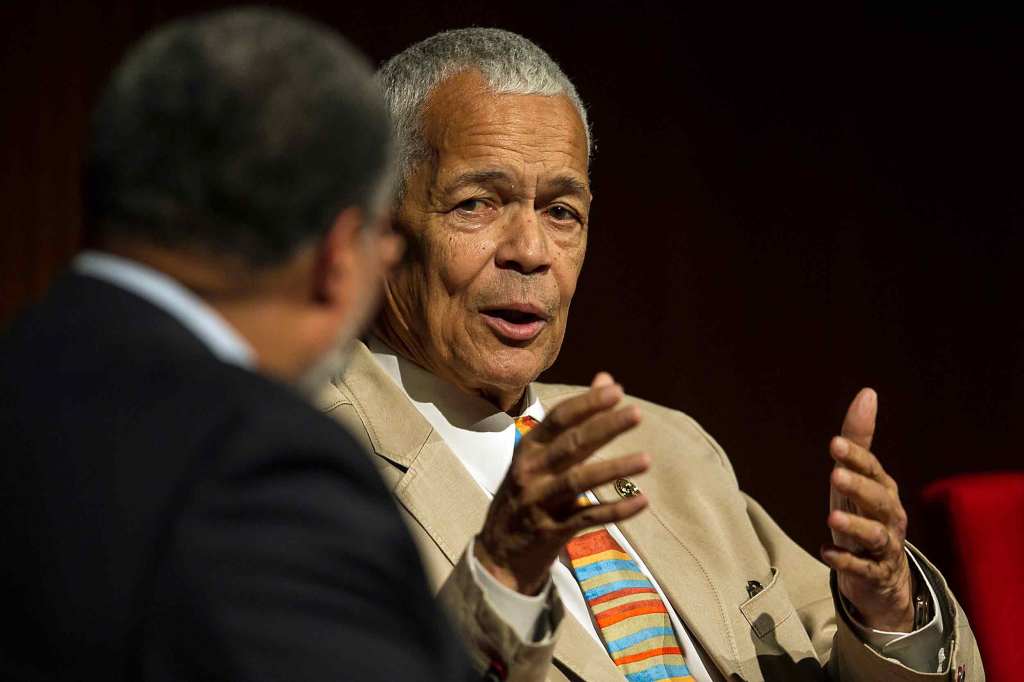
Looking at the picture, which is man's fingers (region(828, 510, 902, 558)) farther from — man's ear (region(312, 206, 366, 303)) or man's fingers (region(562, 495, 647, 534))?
man's ear (region(312, 206, 366, 303))

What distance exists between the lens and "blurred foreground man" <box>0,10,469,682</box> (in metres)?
0.87

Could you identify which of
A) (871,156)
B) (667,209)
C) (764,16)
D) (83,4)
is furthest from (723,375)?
(83,4)

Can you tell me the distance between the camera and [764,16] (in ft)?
10.8

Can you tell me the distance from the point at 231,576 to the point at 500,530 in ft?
2.30

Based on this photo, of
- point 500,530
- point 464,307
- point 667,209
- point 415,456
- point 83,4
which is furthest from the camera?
point 667,209

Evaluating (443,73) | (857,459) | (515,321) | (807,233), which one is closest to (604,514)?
(857,459)

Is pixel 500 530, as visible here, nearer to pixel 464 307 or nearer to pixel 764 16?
pixel 464 307

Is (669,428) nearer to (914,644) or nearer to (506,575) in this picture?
(914,644)

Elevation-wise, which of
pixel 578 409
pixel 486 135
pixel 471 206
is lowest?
pixel 578 409

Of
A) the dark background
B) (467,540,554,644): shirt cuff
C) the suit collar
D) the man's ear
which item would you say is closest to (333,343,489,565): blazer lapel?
the suit collar

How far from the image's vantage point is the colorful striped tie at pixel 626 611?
2.04 metres

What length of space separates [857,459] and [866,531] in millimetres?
105

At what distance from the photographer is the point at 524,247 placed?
7.30 ft

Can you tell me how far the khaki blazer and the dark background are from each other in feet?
2.59
